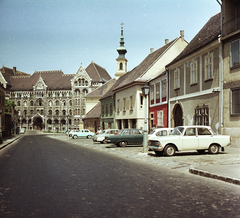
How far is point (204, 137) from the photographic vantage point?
15.5 meters

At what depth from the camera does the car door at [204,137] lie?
15.4 metres

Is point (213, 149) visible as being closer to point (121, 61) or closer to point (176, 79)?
point (176, 79)

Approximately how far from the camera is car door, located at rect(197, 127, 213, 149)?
15445mm

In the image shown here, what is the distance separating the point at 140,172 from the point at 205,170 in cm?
207

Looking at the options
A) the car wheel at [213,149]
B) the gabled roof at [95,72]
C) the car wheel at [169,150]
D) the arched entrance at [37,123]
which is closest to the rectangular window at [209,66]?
the car wheel at [213,149]

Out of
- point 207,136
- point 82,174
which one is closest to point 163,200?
point 82,174

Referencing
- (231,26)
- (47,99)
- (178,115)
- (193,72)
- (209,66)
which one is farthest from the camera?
(47,99)

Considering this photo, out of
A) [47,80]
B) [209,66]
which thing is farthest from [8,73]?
[209,66]

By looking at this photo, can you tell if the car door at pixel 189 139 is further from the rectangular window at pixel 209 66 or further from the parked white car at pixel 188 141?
the rectangular window at pixel 209 66

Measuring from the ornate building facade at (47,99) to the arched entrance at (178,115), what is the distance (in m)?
95.2

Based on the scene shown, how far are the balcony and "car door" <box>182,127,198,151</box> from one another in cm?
716

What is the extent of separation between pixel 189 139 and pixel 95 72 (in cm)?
10406

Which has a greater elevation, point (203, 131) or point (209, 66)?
point (209, 66)

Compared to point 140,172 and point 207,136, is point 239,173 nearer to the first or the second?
point 140,172
